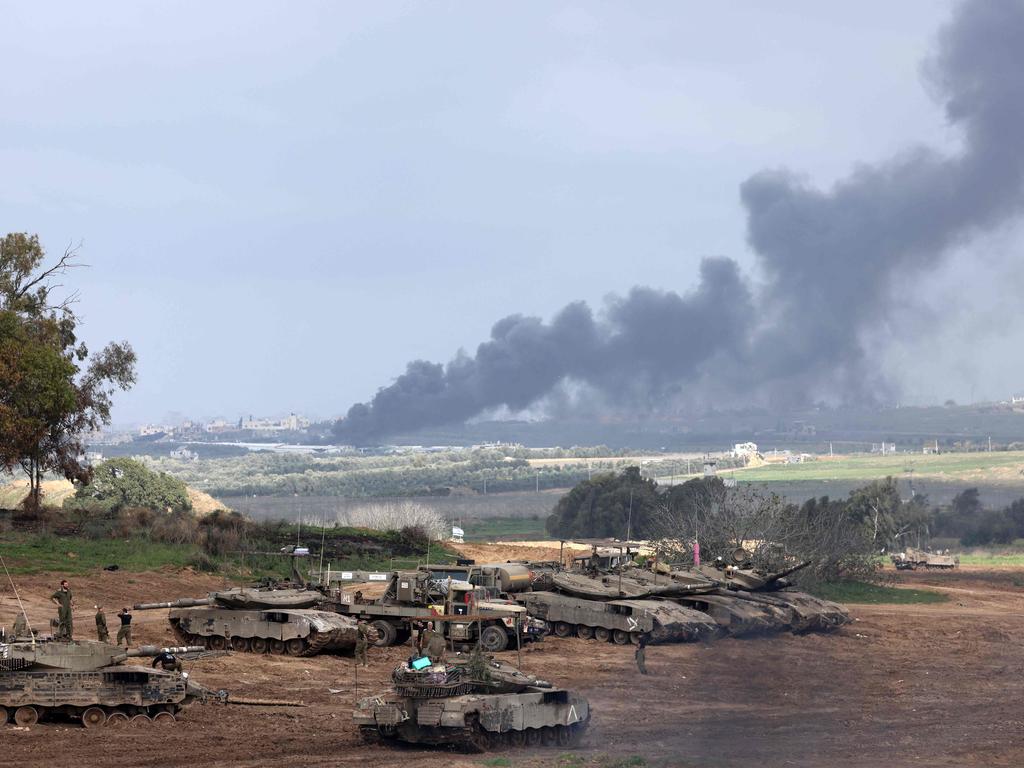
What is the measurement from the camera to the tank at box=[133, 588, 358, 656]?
31125 millimetres

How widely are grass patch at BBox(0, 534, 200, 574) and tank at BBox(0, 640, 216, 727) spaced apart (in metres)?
21.6

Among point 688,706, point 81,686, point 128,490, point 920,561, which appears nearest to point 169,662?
point 81,686

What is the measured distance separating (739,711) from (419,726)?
6841 millimetres

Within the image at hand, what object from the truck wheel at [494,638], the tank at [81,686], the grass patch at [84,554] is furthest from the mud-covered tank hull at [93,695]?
the grass patch at [84,554]

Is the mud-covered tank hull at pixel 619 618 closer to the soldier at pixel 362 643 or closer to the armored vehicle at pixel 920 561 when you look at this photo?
the soldier at pixel 362 643

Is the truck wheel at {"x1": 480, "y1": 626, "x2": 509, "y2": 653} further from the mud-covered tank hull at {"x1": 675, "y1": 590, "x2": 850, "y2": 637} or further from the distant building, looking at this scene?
the distant building

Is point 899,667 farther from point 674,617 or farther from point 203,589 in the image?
point 203,589

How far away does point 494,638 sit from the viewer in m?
33.6

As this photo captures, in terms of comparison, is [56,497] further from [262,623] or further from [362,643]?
[362,643]

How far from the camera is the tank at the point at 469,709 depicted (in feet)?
67.5

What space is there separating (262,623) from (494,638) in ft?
17.5

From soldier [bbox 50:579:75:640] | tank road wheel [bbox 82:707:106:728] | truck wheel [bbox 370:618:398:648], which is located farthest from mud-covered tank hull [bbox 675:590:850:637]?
tank road wheel [bbox 82:707:106:728]

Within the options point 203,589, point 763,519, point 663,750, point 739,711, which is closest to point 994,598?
point 763,519

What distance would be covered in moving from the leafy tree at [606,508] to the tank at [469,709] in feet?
190
